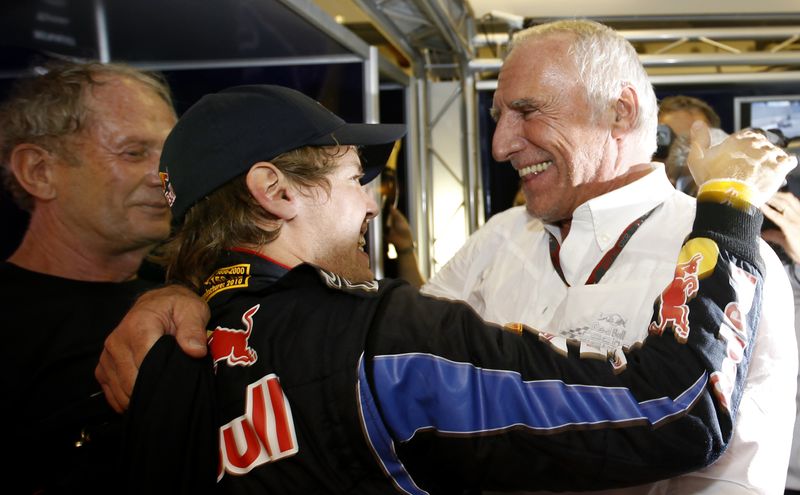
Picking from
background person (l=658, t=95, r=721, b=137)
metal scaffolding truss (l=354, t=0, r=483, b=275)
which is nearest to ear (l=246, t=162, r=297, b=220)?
background person (l=658, t=95, r=721, b=137)

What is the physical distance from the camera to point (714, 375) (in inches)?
41.1

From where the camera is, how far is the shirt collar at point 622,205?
A: 5.28ft

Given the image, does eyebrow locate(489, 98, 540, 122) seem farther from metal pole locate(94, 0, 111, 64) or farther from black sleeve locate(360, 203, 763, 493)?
metal pole locate(94, 0, 111, 64)

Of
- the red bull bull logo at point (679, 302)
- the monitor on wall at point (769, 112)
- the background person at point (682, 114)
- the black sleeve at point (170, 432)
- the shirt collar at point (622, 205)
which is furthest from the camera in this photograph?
the monitor on wall at point (769, 112)

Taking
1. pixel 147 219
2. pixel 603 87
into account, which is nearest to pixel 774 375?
pixel 603 87

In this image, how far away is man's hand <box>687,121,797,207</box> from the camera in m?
1.24

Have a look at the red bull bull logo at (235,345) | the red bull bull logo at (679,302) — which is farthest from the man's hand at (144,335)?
the red bull bull logo at (679,302)

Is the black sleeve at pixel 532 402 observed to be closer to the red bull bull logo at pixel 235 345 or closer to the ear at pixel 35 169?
the red bull bull logo at pixel 235 345

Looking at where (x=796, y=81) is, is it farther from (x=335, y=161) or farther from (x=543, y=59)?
(x=335, y=161)

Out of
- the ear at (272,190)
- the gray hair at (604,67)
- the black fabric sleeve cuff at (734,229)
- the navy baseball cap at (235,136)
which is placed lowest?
the black fabric sleeve cuff at (734,229)

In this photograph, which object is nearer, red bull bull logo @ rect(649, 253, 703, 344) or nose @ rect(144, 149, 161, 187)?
red bull bull logo @ rect(649, 253, 703, 344)

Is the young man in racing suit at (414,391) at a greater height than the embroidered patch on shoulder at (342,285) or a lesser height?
lesser

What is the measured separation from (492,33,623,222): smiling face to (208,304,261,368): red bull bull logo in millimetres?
995

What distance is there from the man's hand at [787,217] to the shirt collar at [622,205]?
0.39m
